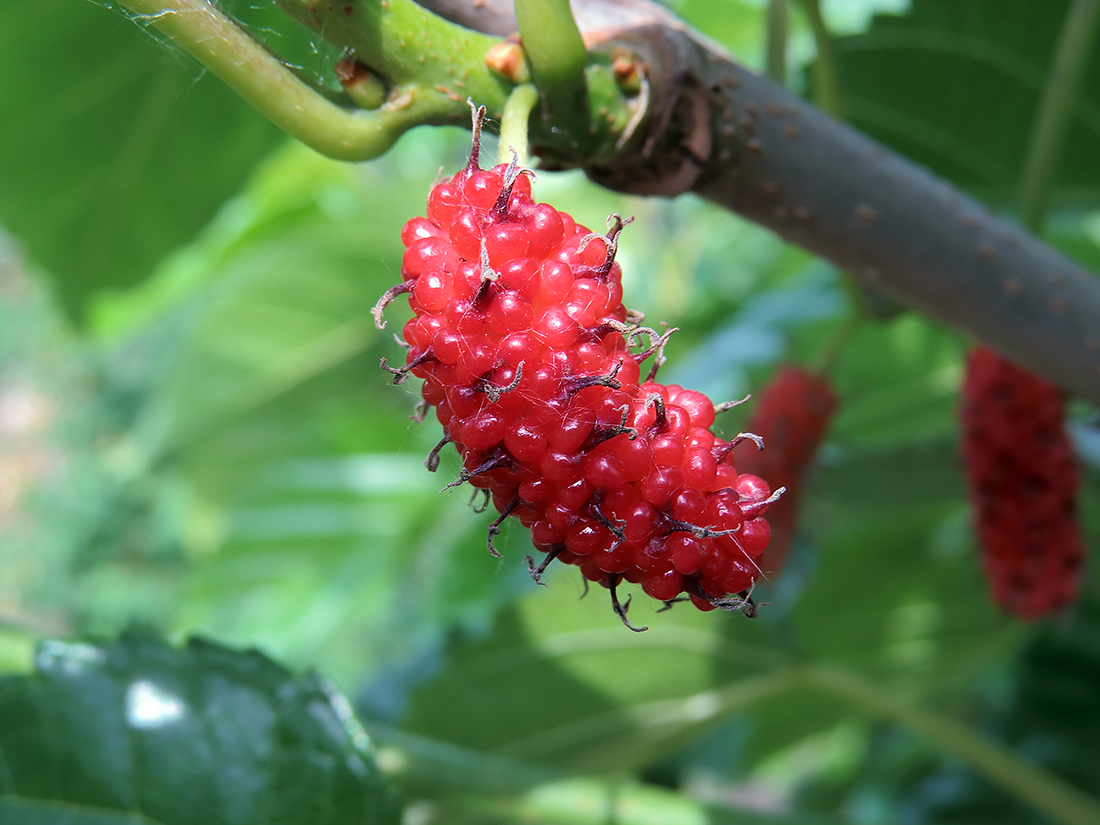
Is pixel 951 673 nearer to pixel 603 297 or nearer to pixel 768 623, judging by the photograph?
pixel 768 623

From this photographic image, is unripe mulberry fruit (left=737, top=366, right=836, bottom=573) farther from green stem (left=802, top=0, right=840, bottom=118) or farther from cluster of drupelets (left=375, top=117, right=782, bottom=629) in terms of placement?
cluster of drupelets (left=375, top=117, right=782, bottom=629)

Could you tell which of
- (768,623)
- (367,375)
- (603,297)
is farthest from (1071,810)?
(367,375)

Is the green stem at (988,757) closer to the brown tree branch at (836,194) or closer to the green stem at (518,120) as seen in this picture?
the brown tree branch at (836,194)

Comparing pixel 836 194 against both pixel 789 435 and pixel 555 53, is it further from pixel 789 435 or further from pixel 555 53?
pixel 789 435

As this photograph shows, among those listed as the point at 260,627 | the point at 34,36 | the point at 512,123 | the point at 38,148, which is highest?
the point at 512,123

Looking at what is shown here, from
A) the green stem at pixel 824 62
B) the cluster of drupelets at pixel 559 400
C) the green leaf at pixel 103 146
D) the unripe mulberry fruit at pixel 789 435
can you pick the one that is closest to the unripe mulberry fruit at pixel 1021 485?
the unripe mulberry fruit at pixel 789 435

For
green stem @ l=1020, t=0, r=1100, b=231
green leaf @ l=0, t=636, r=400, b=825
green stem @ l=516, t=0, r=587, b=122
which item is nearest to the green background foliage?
green leaf @ l=0, t=636, r=400, b=825
